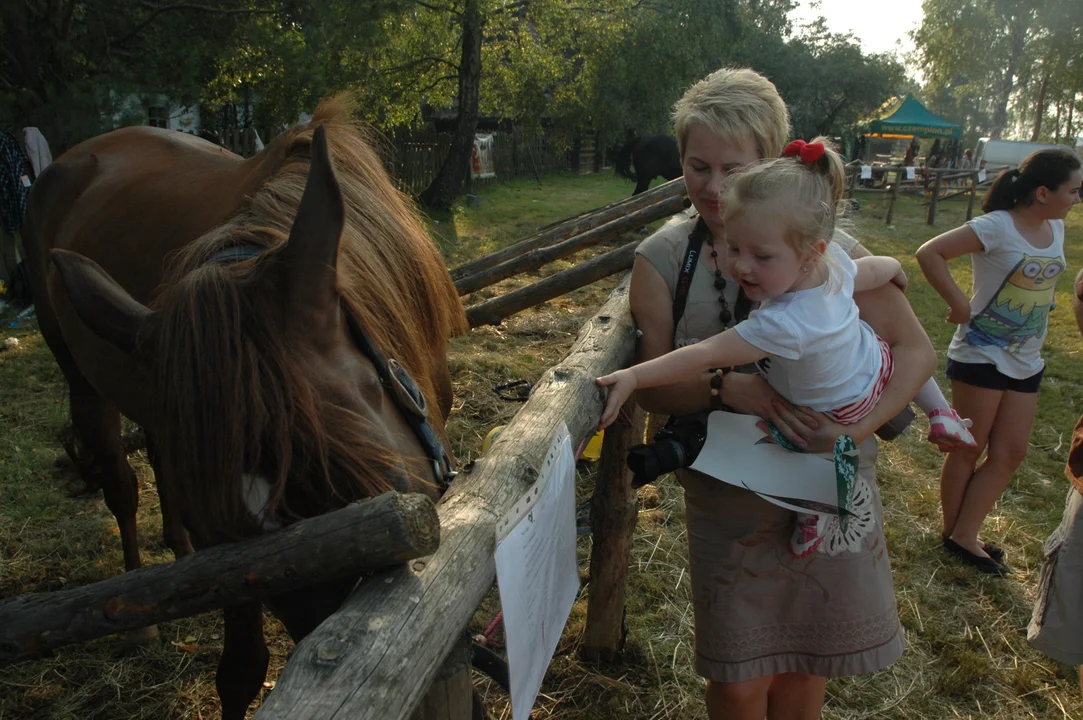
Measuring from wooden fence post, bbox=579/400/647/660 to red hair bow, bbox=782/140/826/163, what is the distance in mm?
1230

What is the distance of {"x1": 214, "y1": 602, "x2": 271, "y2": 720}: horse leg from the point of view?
6.93 ft

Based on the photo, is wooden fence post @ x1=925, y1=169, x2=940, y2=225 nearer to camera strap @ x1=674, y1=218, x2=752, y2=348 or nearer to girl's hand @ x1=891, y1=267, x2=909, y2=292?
girl's hand @ x1=891, y1=267, x2=909, y2=292

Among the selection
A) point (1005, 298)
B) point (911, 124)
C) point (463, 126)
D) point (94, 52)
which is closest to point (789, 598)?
point (1005, 298)

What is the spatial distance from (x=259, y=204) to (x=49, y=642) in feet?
3.60

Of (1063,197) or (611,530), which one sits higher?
(1063,197)

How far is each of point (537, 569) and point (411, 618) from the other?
43 centimetres

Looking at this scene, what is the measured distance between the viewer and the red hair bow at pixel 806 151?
1611mm

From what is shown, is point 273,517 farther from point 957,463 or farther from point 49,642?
point 957,463

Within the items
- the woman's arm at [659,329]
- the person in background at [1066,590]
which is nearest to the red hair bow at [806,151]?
the woman's arm at [659,329]

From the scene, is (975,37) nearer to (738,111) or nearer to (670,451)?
(738,111)

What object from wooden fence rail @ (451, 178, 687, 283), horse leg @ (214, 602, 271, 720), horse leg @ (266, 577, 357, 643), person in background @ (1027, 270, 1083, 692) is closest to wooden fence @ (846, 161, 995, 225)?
wooden fence rail @ (451, 178, 687, 283)

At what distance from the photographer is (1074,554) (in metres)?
2.34

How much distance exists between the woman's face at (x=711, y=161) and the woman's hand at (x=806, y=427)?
1.69 ft

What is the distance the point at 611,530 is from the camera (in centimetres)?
278
